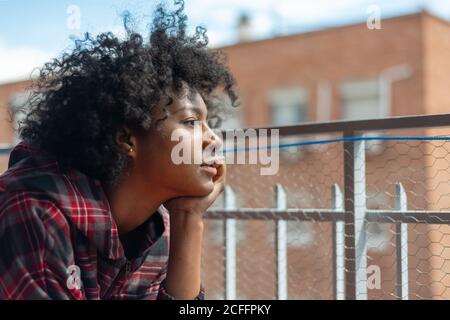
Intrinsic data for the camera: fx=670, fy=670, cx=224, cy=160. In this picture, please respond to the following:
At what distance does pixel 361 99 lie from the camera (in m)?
15.6

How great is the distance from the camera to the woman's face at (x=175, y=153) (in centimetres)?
203

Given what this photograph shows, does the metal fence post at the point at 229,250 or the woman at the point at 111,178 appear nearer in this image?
the woman at the point at 111,178

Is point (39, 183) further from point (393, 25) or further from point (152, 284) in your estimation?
point (393, 25)

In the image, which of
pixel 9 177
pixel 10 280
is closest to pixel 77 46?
pixel 9 177

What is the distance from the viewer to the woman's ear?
205 centimetres

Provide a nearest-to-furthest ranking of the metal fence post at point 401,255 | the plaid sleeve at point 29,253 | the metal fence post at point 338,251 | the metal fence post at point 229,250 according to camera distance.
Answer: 1. the plaid sleeve at point 29,253
2. the metal fence post at point 401,255
3. the metal fence post at point 338,251
4. the metal fence post at point 229,250

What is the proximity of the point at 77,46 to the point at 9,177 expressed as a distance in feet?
1.81

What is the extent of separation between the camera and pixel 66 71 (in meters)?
2.15

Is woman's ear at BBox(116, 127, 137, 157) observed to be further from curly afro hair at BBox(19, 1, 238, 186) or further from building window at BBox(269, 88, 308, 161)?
building window at BBox(269, 88, 308, 161)

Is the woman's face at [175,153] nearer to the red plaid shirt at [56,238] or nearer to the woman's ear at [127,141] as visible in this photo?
the woman's ear at [127,141]

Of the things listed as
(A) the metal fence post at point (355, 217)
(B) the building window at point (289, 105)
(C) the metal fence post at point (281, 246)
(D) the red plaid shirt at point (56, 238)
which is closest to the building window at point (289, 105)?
(B) the building window at point (289, 105)

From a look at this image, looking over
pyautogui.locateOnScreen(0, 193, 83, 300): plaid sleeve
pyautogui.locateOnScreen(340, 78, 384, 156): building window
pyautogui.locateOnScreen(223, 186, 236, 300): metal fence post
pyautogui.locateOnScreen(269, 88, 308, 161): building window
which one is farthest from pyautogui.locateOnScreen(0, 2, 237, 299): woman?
pyautogui.locateOnScreen(269, 88, 308, 161): building window

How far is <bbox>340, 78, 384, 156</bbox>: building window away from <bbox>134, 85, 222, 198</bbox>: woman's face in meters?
13.5

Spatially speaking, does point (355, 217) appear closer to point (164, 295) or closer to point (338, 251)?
point (338, 251)
